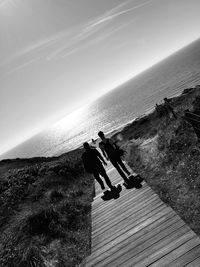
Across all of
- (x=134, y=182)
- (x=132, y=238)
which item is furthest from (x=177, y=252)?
(x=134, y=182)

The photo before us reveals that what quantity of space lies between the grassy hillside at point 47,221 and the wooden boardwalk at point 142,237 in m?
2.90

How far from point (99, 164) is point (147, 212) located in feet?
12.7

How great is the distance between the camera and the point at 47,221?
13906 mm

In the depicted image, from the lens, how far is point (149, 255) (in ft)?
17.2

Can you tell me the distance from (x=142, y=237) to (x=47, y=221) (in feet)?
28.9

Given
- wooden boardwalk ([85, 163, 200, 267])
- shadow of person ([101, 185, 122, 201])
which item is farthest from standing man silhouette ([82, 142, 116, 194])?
wooden boardwalk ([85, 163, 200, 267])

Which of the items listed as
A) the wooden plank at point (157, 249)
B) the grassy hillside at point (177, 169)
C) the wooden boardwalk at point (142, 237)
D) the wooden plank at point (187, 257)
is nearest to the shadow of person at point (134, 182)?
the wooden boardwalk at point (142, 237)

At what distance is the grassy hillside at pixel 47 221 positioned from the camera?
10766 mm

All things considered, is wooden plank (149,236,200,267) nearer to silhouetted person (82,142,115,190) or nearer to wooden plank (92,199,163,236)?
wooden plank (92,199,163,236)

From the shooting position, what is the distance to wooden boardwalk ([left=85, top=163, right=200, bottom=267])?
490cm

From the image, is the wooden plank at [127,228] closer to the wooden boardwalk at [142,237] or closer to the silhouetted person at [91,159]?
the wooden boardwalk at [142,237]

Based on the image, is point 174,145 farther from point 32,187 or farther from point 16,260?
point 32,187

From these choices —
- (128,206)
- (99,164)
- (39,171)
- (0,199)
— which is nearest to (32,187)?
(0,199)

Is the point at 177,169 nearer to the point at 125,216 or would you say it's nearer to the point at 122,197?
the point at 122,197
